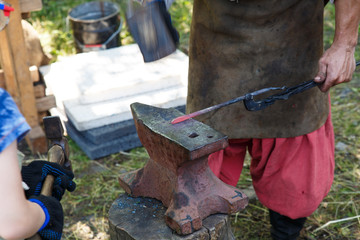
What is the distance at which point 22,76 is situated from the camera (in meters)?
3.74

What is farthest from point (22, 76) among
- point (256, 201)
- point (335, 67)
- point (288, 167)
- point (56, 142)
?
point (335, 67)

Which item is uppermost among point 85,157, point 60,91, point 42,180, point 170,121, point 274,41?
point 274,41

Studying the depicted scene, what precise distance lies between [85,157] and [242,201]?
2.30 metres

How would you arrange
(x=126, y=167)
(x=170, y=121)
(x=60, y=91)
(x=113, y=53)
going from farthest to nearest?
1. (x=113, y=53)
2. (x=60, y=91)
3. (x=126, y=167)
4. (x=170, y=121)

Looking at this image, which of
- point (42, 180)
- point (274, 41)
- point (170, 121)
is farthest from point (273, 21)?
point (42, 180)

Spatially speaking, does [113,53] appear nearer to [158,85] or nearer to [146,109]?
[158,85]

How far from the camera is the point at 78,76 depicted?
428 centimetres

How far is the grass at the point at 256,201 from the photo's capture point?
10.4 ft

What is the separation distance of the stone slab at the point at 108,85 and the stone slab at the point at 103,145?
130mm

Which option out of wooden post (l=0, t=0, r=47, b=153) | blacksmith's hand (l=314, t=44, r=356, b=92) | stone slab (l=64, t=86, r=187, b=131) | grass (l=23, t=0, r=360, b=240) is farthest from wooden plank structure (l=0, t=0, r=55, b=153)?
blacksmith's hand (l=314, t=44, r=356, b=92)

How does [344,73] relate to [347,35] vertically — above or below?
below

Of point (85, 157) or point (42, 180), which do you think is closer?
point (42, 180)

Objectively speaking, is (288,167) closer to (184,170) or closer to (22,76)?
(184,170)

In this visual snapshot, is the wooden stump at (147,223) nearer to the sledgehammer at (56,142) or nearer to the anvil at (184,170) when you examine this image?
the anvil at (184,170)
